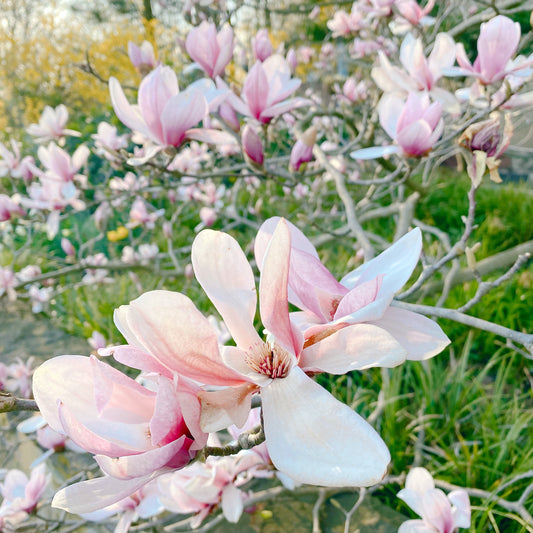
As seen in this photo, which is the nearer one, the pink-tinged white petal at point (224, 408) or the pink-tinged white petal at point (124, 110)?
the pink-tinged white petal at point (224, 408)

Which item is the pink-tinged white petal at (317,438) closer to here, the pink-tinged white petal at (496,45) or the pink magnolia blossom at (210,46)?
the pink-tinged white petal at (496,45)

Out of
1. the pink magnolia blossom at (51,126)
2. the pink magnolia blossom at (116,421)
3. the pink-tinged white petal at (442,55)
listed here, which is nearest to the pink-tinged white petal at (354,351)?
the pink magnolia blossom at (116,421)

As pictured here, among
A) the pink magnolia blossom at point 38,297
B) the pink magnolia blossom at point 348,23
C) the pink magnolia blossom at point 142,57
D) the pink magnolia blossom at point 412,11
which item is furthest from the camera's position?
the pink magnolia blossom at point 38,297

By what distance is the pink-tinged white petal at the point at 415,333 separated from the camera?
43 centimetres

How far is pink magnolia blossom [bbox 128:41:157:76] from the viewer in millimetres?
1487

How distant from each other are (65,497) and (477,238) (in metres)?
3.70

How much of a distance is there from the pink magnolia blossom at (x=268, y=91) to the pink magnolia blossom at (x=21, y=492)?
3.35 ft

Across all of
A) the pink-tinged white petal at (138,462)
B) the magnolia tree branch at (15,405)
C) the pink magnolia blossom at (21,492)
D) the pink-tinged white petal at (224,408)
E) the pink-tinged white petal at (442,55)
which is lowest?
the pink magnolia blossom at (21,492)

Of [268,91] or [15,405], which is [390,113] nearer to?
[268,91]

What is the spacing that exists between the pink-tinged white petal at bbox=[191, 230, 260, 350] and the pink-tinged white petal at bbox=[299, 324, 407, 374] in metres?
0.07

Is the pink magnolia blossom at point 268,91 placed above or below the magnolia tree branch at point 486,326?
above

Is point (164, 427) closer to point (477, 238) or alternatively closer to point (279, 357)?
point (279, 357)

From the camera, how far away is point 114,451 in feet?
1.26

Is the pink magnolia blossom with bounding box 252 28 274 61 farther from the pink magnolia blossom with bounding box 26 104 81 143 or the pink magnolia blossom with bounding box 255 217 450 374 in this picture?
the pink magnolia blossom with bounding box 255 217 450 374
